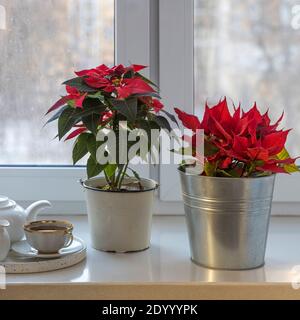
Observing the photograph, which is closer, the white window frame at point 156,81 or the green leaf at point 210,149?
the green leaf at point 210,149

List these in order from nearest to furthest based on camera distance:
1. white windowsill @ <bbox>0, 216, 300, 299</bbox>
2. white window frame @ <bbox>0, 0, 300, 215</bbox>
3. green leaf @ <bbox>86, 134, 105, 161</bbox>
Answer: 1. white windowsill @ <bbox>0, 216, 300, 299</bbox>
2. green leaf @ <bbox>86, 134, 105, 161</bbox>
3. white window frame @ <bbox>0, 0, 300, 215</bbox>

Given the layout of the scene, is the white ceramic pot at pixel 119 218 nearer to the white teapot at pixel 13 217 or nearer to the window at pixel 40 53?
the white teapot at pixel 13 217

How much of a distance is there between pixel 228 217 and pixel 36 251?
0.37m

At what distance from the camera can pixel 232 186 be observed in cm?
100

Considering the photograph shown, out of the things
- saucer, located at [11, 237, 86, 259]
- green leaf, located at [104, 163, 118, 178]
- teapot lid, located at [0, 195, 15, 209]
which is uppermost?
green leaf, located at [104, 163, 118, 178]

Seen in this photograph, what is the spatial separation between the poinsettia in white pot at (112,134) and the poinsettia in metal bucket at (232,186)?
0.09 m

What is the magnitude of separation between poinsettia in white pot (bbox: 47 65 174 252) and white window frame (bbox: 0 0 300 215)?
271 millimetres

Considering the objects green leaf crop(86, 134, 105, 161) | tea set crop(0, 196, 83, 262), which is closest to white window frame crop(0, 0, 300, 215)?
tea set crop(0, 196, 83, 262)

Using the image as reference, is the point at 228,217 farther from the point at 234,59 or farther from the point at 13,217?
the point at 234,59

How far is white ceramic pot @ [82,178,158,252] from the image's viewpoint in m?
1.14

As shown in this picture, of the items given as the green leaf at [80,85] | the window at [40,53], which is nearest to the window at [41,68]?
the window at [40,53]

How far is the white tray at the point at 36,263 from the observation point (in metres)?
1.03

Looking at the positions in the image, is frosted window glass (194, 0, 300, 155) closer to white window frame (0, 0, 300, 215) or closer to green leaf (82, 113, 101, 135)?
white window frame (0, 0, 300, 215)

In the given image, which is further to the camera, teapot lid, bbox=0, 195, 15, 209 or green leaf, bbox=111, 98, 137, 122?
teapot lid, bbox=0, 195, 15, 209
